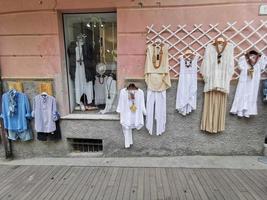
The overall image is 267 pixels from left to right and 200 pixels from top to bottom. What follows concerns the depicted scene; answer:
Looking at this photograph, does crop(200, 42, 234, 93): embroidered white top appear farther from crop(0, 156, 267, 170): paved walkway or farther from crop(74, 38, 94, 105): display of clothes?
crop(74, 38, 94, 105): display of clothes

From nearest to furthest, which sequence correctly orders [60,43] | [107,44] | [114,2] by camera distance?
[114,2] → [60,43] → [107,44]

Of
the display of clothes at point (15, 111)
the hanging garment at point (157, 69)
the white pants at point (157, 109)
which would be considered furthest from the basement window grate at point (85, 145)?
the hanging garment at point (157, 69)

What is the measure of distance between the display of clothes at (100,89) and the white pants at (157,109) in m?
0.84

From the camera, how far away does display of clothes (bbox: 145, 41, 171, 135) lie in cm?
316

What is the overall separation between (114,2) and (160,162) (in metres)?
2.42

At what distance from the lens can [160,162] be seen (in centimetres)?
332

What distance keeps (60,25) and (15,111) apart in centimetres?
151

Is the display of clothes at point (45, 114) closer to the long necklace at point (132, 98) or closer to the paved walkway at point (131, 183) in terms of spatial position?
the paved walkway at point (131, 183)

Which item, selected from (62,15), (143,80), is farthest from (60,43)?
(143,80)

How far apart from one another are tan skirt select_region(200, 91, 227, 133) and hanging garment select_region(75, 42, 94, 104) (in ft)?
6.11

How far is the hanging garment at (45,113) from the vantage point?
342cm

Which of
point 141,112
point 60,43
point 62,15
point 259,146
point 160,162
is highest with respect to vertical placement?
point 62,15

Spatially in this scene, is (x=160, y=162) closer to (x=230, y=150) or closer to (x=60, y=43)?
(x=230, y=150)

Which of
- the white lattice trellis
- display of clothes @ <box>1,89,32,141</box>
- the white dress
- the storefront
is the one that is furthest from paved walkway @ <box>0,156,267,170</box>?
the white lattice trellis
